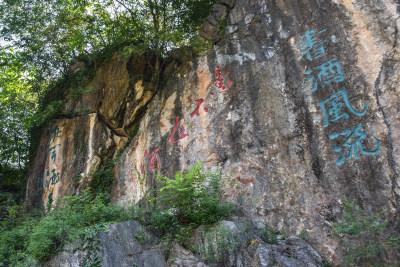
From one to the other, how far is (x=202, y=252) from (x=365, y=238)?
1882 mm

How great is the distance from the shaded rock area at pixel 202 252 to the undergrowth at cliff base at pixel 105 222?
0.30 feet

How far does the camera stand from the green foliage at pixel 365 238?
12.0 ft

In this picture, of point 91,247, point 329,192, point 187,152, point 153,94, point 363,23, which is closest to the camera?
point 91,247

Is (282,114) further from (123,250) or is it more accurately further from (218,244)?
(123,250)

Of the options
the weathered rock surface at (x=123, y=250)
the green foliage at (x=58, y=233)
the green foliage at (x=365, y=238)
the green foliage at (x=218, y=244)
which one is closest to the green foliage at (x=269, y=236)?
the green foliage at (x=218, y=244)

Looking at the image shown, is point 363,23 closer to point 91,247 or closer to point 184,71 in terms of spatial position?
Result: point 184,71

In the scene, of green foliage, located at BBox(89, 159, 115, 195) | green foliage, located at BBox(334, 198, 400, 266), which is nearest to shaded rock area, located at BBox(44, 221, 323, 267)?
green foliage, located at BBox(334, 198, 400, 266)

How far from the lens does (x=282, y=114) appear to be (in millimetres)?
5219

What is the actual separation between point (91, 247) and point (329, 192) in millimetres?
3024

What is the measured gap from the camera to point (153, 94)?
7629 mm

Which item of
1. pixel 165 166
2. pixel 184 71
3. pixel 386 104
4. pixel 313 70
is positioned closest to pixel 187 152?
pixel 165 166

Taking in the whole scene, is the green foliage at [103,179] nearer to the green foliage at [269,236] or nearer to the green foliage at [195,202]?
the green foliage at [195,202]

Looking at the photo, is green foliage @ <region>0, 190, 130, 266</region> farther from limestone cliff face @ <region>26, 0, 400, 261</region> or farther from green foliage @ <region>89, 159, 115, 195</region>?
green foliage @ <region>89, 159, 115, 195</region>

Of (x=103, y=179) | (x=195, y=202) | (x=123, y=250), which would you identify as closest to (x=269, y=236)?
(x=195, y=202)
